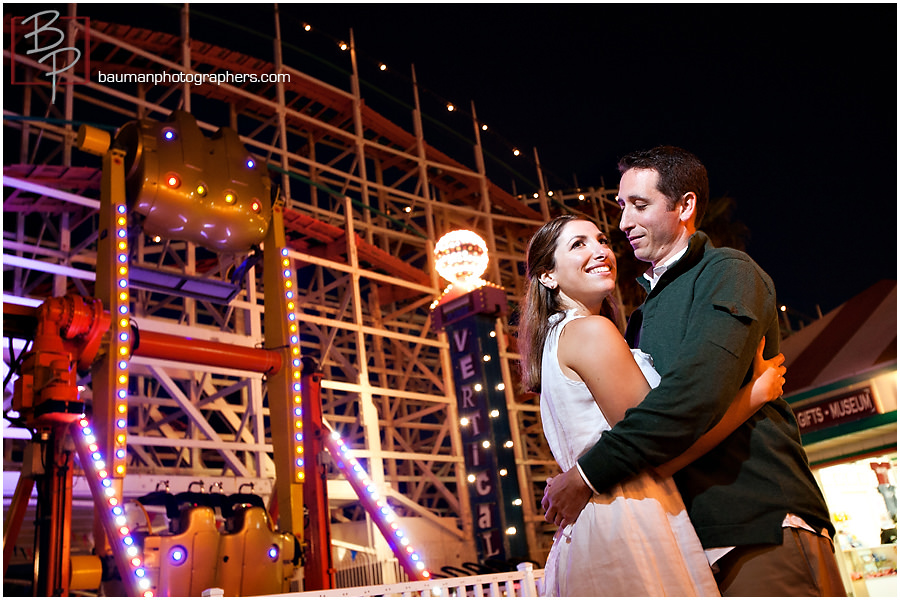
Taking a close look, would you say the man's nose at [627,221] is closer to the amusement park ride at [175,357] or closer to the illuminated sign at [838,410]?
the amusement park ride at [175,357]

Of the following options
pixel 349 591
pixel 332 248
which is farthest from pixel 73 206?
pixel 349 591

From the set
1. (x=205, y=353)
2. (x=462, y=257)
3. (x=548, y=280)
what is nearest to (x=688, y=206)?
(x=548, y=280)

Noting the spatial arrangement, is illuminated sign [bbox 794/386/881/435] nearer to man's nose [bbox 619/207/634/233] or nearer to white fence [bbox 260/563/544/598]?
white fence [bbox 260/563/544/598]

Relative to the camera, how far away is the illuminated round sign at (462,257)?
9.89 meters

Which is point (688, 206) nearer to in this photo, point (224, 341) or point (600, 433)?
point (600, 433)

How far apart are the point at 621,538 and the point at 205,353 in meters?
4.68

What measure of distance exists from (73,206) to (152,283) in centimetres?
515

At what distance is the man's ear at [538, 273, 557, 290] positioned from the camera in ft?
5.60

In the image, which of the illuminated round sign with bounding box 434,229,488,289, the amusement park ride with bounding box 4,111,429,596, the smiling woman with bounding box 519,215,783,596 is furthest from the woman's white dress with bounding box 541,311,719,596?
the illuminated round sign with bounding box 434,229,488,289

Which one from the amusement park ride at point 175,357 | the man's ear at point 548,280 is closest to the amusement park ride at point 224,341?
the amusement park ride at point 175,357

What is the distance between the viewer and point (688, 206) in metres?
1.63

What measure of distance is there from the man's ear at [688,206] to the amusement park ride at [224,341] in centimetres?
357

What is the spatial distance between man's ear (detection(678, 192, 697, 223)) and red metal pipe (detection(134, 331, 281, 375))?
4.47m

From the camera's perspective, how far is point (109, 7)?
10.6 metres
